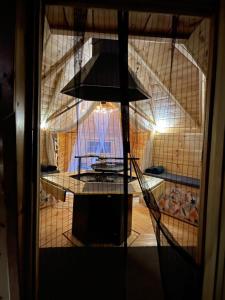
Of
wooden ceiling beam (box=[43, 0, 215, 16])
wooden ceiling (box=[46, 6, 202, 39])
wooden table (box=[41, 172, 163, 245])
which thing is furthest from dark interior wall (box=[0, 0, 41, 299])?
wooden table (box=[41, 172, 163, 245])

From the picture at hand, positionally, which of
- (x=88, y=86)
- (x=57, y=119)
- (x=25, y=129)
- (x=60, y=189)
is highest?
(x=88, y=86)

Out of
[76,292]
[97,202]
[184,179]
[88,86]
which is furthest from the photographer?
[184,179]

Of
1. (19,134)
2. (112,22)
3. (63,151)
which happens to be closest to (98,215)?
(63,151)

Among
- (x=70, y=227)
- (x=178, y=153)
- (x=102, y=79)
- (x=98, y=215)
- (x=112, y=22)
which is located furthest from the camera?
(x=178, y=153)

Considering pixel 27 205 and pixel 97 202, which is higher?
pixel 27 205

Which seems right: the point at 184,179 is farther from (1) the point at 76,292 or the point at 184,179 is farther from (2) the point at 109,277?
(1) the point at 76,292

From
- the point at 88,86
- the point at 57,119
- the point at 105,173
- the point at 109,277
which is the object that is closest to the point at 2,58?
the point at 88,86

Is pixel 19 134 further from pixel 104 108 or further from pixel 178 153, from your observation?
pixel 178 153

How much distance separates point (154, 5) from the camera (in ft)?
3.91

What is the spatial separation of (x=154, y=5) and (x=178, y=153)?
2382 millimetres

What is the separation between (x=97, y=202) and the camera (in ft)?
8.18

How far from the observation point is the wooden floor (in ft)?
7.89

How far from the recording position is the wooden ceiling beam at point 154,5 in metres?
1.18

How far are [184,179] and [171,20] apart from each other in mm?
2288
